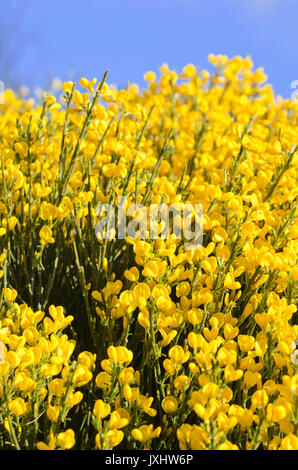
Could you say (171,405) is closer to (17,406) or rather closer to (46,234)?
(17,406)

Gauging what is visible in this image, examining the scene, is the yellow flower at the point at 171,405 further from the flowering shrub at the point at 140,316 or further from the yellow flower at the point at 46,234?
the yellow flower at the point at 46,234

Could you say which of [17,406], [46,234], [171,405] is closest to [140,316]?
[171,405]

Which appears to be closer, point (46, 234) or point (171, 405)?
point (171, 405)

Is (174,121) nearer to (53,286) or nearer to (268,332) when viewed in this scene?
(53,286)

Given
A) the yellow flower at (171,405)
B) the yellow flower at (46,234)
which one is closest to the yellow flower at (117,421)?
the yellow flower at (171,405)

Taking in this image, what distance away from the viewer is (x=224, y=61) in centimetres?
379

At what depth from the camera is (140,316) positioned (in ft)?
3.98

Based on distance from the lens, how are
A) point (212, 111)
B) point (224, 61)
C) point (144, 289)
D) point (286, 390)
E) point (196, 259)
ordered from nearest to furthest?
point (286, 390)
point (144, 289)
point (196, 259)
point (212, 111)
point (224, 61)

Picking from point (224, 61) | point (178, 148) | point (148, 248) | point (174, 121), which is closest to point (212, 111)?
point (174, 121)

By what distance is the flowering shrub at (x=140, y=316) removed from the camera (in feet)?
3.52

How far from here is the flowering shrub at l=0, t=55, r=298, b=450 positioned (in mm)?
1073

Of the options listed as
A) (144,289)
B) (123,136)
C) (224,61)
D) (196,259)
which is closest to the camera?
(144,289)

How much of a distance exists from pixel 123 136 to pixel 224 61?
2.13 meters

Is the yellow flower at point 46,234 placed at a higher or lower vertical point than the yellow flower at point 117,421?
higher
